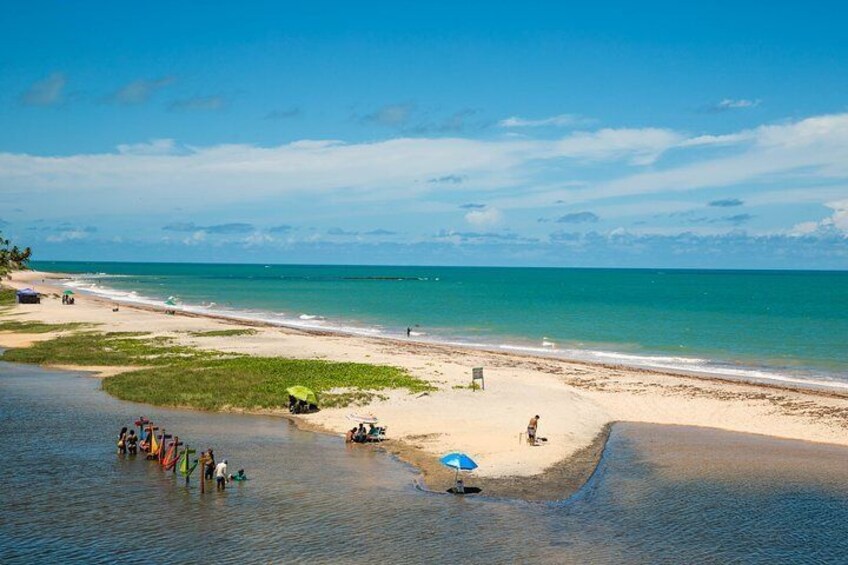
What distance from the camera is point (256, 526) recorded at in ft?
76.7

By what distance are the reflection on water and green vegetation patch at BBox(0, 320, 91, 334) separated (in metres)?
45.1

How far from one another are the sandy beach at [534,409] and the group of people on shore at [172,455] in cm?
785

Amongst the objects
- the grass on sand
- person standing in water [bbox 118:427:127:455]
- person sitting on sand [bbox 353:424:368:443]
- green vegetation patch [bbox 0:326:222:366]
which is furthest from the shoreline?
A: person standing in water [bbox 118:427:127:455]

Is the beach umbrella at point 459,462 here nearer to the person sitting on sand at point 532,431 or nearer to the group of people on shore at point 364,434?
the person sitting on sand at point 532,431

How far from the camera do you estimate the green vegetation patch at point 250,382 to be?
43094 mm

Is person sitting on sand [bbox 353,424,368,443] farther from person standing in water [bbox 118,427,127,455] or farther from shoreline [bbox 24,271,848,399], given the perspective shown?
shoreline [bbox 24,271,848,399]

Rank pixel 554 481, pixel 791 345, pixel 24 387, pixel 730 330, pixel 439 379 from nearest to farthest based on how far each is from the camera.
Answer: pixel 554 481 < pixel 24 387 < pixel 439 379 < pixel 791 345 < pixel 730 330

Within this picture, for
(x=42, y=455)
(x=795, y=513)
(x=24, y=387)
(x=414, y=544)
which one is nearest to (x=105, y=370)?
(x=24, y=387)

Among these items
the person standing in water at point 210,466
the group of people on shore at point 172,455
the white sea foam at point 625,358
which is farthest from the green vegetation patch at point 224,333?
the person standing in water at point 210,466

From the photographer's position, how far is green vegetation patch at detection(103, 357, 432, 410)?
43.1 meters

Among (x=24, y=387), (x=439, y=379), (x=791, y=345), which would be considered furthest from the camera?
(x=791, y=345)

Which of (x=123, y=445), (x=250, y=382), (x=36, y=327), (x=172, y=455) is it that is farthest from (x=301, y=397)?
(x=36, y=327)

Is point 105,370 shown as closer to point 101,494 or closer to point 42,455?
point 42,455

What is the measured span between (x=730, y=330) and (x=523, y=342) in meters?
31.8
